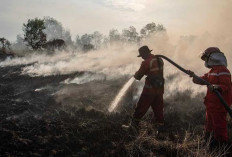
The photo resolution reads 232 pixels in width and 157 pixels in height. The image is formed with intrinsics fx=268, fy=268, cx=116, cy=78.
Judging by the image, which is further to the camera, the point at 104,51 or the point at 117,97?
the point at 104,51

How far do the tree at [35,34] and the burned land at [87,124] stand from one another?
2217 centimetres

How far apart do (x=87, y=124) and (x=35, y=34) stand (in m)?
28.6

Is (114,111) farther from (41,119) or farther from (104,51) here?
(104,51)

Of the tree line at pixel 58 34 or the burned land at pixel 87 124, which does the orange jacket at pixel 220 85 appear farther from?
the tree line at pixel 58 34

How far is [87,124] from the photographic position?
19.8 feet

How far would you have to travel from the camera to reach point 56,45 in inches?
1238

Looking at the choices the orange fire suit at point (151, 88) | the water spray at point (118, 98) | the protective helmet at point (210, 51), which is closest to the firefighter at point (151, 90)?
the orange fire suit at point (151, 88)

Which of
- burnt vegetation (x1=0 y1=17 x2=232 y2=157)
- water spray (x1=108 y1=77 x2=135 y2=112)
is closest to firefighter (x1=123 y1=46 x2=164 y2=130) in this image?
burnt vegetation (x1=0 y1=17 x2=232 y2=157)

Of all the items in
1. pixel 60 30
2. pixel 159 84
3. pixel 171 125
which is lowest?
pixel 171 125

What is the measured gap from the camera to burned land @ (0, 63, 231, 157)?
15.2ft

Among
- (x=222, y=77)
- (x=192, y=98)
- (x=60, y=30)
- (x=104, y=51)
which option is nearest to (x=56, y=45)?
(x=104, y=51)

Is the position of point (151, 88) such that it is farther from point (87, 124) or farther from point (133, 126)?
point (87, 124)

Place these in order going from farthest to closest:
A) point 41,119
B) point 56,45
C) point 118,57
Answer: point 56,45, point 118,57, point 41,119

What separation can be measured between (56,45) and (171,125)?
87.1ft
